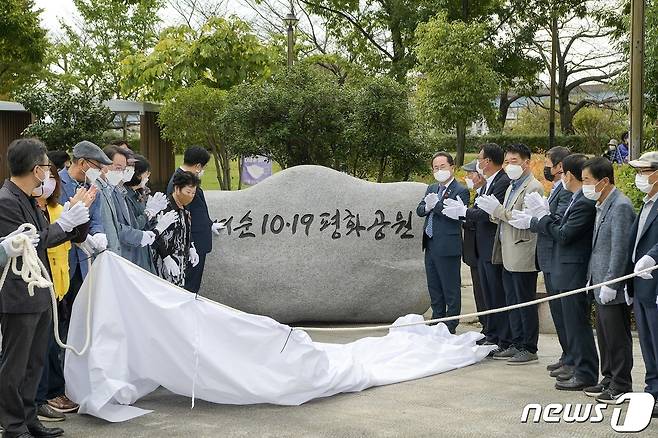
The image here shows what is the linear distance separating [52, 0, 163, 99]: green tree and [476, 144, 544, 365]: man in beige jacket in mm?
25494

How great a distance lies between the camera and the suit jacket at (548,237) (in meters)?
6.28

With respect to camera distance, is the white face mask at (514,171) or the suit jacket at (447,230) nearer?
the white face mask at (514,171)

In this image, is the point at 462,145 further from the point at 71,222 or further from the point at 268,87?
the point at 71,222

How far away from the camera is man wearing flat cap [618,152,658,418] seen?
207 inches

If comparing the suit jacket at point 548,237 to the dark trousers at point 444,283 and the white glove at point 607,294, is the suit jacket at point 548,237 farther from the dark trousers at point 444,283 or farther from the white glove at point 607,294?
the dark trousers at point 444,283

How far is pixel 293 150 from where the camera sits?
13.5 m

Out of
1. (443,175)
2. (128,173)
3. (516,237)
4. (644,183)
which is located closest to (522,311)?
(516,237)

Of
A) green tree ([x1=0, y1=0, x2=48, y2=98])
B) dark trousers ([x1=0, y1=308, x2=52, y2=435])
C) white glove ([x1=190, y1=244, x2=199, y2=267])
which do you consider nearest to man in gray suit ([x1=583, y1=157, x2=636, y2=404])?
white glove ([x1=190, y1=244, x2=199, y2=267])

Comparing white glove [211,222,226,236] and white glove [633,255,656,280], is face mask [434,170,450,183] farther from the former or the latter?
white glove [633,255,656,280]

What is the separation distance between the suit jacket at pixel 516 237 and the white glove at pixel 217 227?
8.84 ft

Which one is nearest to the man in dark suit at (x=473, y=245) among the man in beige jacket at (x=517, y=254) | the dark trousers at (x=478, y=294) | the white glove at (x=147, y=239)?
the dark trousers at (x=478, y=294)

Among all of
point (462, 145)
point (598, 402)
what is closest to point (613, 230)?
point (598, 402)

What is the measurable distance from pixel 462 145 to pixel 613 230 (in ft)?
68.9

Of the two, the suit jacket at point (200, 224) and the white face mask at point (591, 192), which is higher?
the white face mask at point (591, 192)
